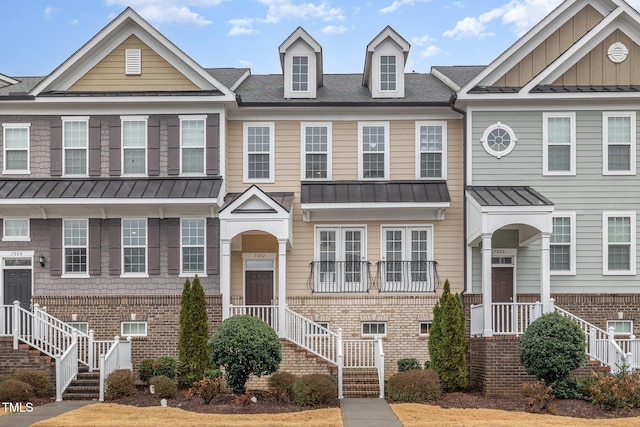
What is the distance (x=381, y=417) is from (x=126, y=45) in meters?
13.2

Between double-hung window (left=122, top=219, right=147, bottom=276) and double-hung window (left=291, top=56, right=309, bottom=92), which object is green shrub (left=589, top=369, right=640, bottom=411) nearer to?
double-hung window (left=291, top=56, right=309, bottom=92)

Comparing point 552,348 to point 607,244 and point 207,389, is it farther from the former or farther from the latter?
point 207,389

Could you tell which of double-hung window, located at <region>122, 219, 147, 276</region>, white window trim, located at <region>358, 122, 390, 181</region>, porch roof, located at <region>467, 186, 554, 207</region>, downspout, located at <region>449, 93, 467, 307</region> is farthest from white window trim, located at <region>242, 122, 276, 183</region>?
porch roof, located at <region>467, 186, 554, 207</region>

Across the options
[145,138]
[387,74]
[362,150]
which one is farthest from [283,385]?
[387,74]

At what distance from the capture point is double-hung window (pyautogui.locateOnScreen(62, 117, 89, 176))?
23.5 metres

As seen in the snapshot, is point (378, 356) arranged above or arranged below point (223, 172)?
below

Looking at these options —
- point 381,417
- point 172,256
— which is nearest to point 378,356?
point 381,417

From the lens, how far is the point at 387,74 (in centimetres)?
2453

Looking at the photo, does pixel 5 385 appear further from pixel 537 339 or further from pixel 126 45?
pixel 537 339

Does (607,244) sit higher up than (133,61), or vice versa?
(133,61)

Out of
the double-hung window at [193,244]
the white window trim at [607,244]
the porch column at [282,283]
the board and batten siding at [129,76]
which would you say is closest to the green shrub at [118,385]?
the porch column at [282,283]

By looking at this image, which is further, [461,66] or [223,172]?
[461,66]

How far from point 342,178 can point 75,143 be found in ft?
26.1

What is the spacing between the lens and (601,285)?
2291cm
